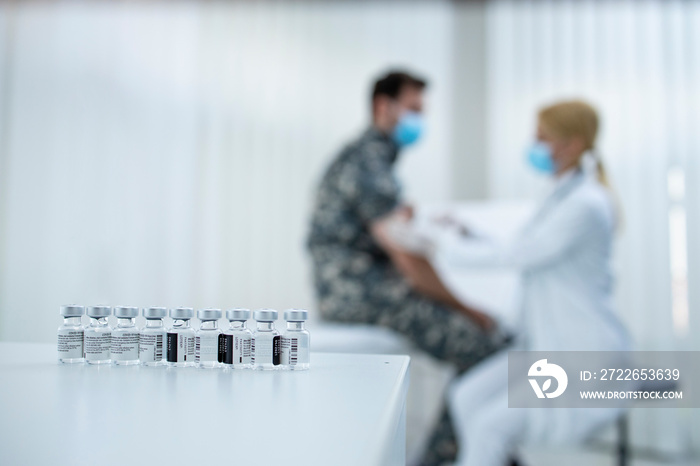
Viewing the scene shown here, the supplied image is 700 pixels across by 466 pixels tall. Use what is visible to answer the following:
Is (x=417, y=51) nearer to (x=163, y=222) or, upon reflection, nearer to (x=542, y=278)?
(x=163, y=222)

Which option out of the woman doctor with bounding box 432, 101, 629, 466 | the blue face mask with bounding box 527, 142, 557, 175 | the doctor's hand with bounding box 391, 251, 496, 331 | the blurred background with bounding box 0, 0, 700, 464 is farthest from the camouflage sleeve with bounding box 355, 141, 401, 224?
→ the blurred background with bounding box 0, 0, 700, 464

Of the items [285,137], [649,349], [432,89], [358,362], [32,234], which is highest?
[432,89]

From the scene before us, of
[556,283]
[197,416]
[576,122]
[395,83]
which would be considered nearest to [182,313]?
[197,416]

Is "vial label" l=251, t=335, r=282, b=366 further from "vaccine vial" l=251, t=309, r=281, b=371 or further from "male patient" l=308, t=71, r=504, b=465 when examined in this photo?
"male patient" l=308, t=71, r=504, b=465

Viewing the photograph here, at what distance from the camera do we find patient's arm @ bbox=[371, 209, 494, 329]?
1927mm

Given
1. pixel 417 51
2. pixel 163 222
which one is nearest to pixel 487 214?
pixel 417 51

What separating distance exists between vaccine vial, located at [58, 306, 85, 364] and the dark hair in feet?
5.01

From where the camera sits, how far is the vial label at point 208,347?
757 mm

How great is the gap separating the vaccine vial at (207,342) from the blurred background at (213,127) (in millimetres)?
2134

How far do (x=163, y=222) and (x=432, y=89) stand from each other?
1334mm

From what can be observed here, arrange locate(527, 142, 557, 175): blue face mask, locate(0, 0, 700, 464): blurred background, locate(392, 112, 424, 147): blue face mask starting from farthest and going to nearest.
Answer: locate(0, 0, 700, 464): blurred background < locate(392, 112, 424, 147): blue face mask < locate(527, 142, 557, 175): blue face mask

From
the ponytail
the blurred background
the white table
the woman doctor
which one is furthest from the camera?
the blurred background

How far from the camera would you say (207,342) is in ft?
2.49

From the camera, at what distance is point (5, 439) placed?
0.41 metres
